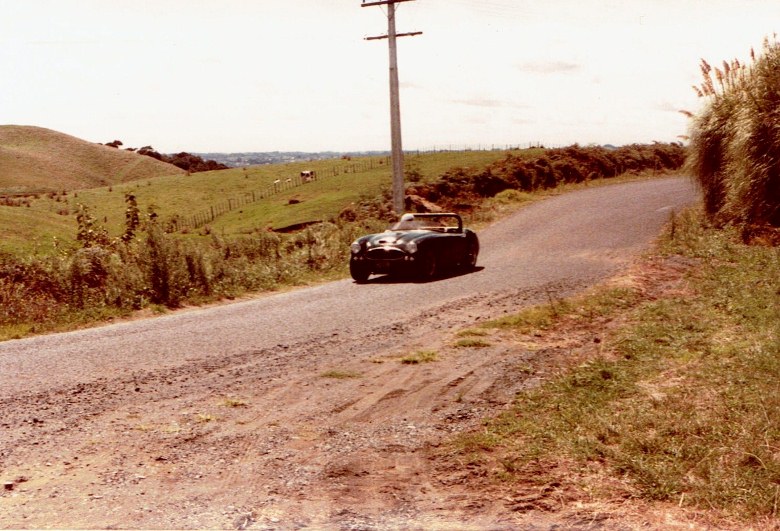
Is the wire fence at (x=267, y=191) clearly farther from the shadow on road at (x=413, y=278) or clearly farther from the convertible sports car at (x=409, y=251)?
the convertible sports car at (x=409, y=251)

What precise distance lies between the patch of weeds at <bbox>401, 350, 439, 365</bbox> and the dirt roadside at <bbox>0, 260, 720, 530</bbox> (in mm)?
104

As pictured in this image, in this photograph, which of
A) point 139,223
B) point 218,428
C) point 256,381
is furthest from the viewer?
point 139,223

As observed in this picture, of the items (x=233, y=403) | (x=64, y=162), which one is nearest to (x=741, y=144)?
(x=233, y=403)

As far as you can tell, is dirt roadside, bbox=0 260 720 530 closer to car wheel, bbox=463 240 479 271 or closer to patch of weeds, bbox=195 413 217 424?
patch of weeds, bbox=195 413 217 424

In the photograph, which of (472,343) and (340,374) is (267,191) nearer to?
(472,343)

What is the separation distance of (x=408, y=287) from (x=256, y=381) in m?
6.80

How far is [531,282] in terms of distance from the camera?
13914mm

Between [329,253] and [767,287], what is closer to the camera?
[767,287]

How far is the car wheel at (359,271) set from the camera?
1516 centimetres

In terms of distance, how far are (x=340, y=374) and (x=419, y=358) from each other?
1.08 metres

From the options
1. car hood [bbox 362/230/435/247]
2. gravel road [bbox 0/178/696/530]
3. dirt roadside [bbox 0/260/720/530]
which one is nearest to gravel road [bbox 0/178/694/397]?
gravel road [bbox 0/178/696/530]

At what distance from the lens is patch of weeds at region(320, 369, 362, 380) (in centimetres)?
771

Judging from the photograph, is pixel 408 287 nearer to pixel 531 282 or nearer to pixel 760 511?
pixel 531 282

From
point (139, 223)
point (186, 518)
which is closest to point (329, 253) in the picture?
point (139, 223)
